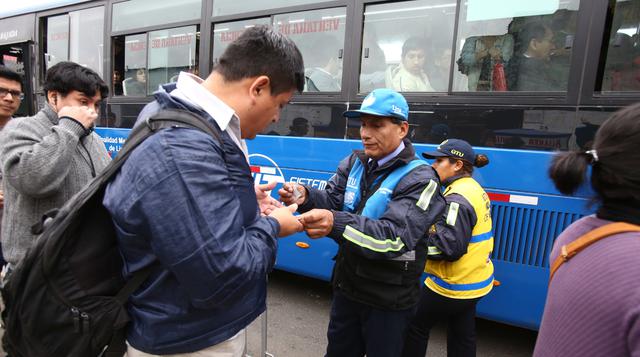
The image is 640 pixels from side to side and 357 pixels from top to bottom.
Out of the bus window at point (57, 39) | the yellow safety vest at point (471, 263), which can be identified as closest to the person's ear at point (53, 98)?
the yellow safety vest at point (471, 263)

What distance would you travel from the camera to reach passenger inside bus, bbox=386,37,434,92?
330cm

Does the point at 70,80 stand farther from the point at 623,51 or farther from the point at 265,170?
the point at 623,51

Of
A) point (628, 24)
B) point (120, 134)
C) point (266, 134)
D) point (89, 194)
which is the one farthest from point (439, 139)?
point (120, 134)

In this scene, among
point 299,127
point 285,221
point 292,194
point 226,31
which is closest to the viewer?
point 285,221

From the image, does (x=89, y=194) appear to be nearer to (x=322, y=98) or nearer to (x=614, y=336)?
(x=614, y=336)

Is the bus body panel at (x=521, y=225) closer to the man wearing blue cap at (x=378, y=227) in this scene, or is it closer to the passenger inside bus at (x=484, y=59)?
the passenger inside bus at (x=484, y=59)

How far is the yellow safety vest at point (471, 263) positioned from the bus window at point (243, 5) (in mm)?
2309

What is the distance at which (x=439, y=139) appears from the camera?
3.25 meters

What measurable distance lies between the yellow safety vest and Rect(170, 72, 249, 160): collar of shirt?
176 centimetres

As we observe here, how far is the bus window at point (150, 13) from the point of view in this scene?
4234mm

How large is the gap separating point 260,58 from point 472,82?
241cm

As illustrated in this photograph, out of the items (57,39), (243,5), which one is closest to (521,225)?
(243,5)

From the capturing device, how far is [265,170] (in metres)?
4.06

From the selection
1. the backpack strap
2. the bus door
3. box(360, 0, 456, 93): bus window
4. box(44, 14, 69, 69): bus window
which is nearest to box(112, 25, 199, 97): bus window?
box(44, 14, 69, 69): bus window
